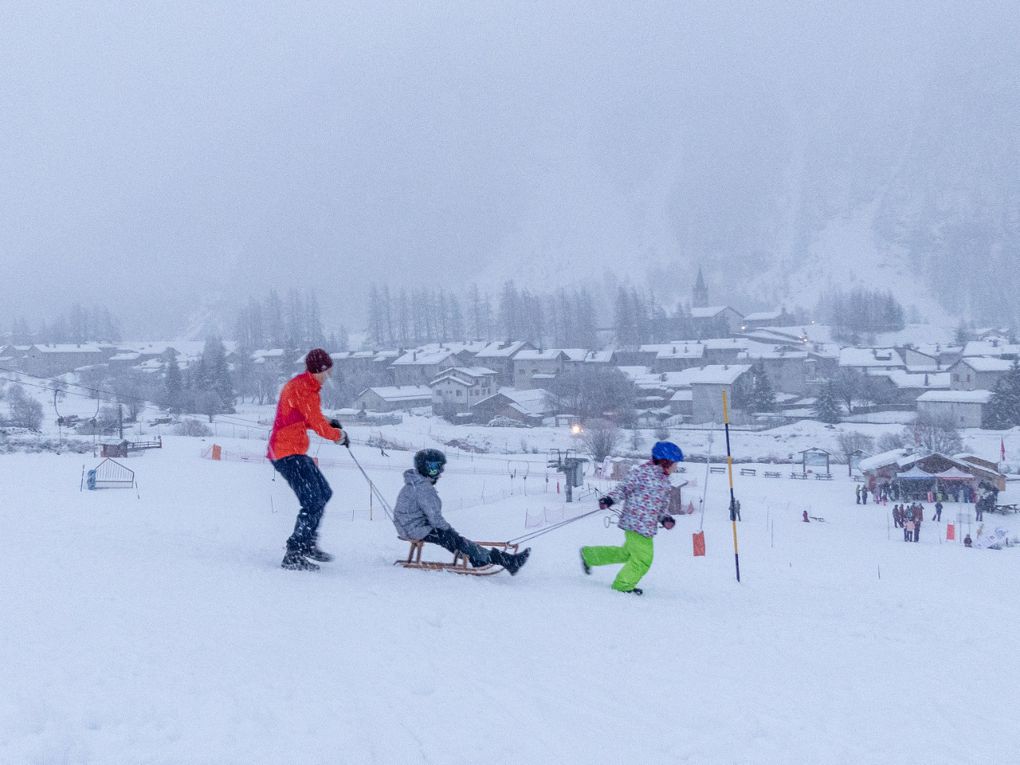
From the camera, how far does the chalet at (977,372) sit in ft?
235

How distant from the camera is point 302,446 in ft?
22.4

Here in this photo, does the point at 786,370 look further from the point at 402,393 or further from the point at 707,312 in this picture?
the point at 707,312

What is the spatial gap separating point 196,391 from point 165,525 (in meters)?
63.2

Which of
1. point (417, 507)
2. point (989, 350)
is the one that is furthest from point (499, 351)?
point (417, 507)

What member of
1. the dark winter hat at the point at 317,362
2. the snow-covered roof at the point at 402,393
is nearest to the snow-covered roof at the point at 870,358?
the snow-covered roof at the point at 402,393

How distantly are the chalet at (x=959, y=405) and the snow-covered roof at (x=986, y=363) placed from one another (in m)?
7.81

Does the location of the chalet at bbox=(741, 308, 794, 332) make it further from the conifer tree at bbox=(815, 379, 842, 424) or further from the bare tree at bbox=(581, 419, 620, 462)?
the bare tree at bbox=(581, 419, 620, 462)

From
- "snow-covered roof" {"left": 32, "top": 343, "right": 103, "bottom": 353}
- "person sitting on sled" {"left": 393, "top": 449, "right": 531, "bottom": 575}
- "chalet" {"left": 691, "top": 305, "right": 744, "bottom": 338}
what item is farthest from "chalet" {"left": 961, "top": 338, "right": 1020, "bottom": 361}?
"snow-covered roof" {"left": 32, "top": 343, "right": 103, "bottom": 353}

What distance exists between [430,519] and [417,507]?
193 millimetres

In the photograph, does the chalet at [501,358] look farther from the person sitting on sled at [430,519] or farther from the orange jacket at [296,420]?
the orange jacket at [296,420]

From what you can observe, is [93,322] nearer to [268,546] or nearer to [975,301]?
[268,546]

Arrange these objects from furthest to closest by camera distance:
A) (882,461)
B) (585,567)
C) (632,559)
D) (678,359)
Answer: (678,359) → (882,461) → (585,567) → (632,559)

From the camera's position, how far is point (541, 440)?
58.9 m

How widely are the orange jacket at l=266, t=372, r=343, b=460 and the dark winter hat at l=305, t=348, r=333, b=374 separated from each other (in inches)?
4.7
